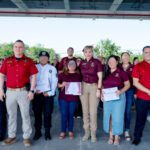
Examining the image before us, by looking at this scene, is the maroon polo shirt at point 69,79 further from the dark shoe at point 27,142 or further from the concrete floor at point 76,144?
the dark shoe at point 27,142

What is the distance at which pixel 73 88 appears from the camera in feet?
19.2

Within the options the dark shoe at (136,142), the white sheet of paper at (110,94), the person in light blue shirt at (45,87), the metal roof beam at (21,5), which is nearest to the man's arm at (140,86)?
the white sheet of paper at (110,94)

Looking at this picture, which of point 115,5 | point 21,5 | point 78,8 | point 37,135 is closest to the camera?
point 37,135

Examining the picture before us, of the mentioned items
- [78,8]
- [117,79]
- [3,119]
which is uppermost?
[78,8]

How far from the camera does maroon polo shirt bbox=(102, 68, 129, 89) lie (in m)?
5.67

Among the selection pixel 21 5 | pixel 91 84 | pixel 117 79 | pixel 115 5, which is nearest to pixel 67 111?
pixel 91 84

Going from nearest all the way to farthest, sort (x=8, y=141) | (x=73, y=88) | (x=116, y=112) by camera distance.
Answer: (x=8, y=141) → (x=116, y=112) → (x=73, y=88)

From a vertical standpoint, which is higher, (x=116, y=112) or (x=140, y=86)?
(x=140, y=86)

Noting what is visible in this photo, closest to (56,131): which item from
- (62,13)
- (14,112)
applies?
(14,112)

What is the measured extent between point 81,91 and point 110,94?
1.79ft

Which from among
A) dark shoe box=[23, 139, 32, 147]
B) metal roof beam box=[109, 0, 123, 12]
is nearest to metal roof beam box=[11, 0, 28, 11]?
metal roof beam box=[109, 0, 123, 12]

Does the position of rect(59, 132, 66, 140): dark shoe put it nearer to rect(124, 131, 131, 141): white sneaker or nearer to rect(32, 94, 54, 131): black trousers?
rect(32, 94, 54, 131): black trousers

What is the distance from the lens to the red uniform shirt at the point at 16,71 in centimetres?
536

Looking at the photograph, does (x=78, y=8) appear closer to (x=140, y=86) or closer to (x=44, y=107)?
(x=44, y=107)
